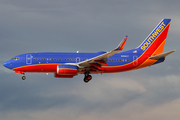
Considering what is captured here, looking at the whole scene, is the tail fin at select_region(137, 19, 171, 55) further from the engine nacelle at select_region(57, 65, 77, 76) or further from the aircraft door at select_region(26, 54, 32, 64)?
the aircraft door at select_region(26, 54, 32, 64)

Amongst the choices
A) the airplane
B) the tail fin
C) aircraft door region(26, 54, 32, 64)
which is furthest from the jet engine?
the tail fin

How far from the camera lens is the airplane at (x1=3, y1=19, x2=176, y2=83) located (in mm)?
53125

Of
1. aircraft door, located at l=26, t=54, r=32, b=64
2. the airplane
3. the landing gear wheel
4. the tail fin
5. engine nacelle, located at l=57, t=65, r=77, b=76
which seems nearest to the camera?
engine nacelle, located at l=57, t=65, r=77, b=76

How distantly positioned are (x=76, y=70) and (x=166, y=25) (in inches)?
777

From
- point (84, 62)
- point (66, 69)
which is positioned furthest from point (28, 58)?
point (84, 62)

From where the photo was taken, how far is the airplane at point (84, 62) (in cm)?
5312

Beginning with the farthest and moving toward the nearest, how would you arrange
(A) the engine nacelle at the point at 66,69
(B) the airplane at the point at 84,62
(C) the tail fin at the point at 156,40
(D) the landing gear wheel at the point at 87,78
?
(C) the tail fin at the point at 156,40 → (D) the landing gear wheel at the point at 87,78 → (B) the airplane at the point at 84,62 → (A) the engine nacelle at the point at 66,69

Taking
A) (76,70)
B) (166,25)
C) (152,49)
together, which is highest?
(166,25)

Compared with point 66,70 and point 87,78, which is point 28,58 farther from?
point 87,78

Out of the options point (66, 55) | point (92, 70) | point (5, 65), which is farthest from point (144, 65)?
point (5, 65)

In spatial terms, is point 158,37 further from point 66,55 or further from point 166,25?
point 66,55

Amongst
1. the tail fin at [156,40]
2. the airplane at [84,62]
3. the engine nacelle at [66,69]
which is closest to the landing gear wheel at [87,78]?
the airplane at [84,62]

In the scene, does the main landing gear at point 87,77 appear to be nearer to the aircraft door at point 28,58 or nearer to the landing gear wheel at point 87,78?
the landing gear wheel at point 87,78

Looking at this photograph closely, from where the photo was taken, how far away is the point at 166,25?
61.6 meters
